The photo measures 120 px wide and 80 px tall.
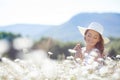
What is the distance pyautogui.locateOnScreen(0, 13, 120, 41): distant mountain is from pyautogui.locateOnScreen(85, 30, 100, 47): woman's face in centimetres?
120

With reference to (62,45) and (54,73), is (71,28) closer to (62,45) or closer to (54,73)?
(62,45)

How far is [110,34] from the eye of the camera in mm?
6031

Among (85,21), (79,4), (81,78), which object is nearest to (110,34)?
(85,21)

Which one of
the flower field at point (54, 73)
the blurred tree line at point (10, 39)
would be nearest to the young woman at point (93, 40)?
the flower field at point (54, 73)

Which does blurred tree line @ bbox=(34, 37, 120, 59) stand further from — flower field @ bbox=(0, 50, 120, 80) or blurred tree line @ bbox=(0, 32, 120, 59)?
flower field @ bbox=(0, 50, 120, 80)

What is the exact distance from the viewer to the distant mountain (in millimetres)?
5330

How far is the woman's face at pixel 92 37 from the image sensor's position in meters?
3.68

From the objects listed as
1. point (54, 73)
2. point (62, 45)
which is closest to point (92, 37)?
point (54, 73)

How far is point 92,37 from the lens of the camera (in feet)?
12.2

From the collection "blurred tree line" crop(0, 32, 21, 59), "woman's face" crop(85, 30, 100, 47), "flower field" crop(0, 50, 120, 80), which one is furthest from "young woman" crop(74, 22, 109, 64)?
"blurred tree line" crop(0, 32, 21, 59)

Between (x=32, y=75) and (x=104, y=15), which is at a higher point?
(x=32, y=75)

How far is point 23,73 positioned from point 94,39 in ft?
3.99

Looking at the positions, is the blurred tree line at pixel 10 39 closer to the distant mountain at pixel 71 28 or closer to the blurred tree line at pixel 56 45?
the blurred tree line at pixel 56 45

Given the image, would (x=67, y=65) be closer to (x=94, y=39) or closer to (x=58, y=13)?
(x=94, y=39)
